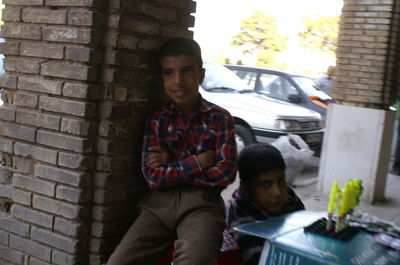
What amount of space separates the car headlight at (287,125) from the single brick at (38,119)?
5.12m

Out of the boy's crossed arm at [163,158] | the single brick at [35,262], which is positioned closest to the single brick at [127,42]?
the boy's crossed arm at [163,158]

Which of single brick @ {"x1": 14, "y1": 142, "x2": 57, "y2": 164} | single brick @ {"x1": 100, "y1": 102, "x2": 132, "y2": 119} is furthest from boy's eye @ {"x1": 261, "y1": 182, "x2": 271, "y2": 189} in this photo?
single brick @ {"x1": 14, "y1": 142, "x2": 57, "y2": 164}

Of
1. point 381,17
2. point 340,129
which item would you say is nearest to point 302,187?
point 340,129

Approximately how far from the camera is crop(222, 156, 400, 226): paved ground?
17.0ft

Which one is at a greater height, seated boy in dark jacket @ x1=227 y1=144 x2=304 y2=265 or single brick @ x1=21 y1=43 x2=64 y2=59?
single brick @ x1=21 y1=43 x2=64 y2=59

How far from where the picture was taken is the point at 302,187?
6.19 m

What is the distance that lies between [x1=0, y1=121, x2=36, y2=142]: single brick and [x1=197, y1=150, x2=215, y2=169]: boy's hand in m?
0.84

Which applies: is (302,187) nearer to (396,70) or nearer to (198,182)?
(396,70)

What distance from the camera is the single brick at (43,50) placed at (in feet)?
7.16

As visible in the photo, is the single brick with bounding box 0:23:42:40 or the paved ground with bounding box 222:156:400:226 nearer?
the single brick with bounding box 0:23:42:40

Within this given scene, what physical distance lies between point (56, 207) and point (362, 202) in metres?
4.27

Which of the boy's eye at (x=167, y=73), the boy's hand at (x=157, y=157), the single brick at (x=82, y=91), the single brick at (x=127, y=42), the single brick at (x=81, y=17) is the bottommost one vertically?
the boy's hand at (x=157, y=157)

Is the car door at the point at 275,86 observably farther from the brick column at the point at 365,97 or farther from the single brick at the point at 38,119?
the single brick at the point at 38,119

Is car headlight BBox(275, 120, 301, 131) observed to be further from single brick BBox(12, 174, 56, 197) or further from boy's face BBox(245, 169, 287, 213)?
single brick BBox(12, 174, 56, 197)
